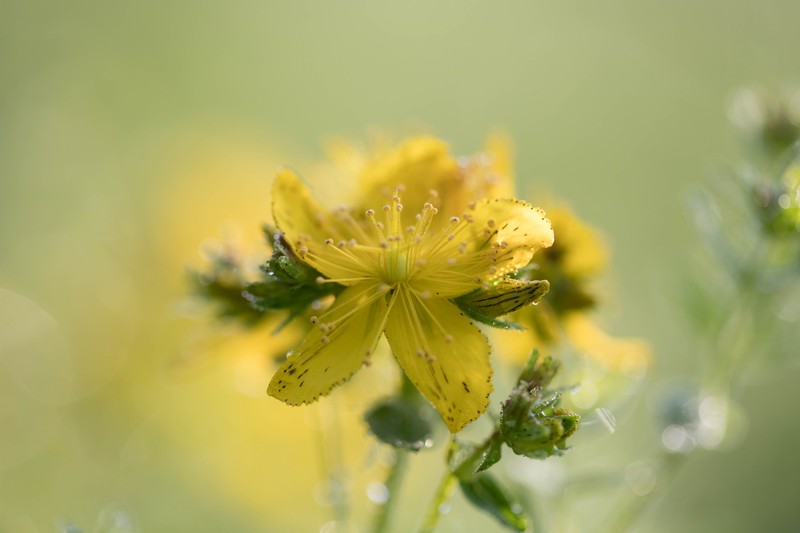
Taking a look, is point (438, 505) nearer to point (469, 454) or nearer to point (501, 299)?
point (469, 454)

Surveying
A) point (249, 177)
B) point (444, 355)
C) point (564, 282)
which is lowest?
point (444, 355)

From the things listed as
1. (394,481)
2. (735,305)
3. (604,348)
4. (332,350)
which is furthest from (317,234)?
(735,305)

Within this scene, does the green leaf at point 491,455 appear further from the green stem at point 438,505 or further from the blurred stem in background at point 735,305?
the blurred stem in background at point 735,305

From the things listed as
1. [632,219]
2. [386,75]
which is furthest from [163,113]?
[632,219]

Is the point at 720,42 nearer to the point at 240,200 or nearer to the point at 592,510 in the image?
the point at 240,200

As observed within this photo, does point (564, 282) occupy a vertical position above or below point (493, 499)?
above

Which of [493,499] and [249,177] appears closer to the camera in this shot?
[493,499]

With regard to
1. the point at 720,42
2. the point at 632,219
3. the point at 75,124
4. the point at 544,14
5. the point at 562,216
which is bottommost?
the point at 562,216

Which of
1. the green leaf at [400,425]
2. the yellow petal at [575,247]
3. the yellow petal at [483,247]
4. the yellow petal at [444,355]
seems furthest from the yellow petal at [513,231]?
the yellow petal at [575,247]
